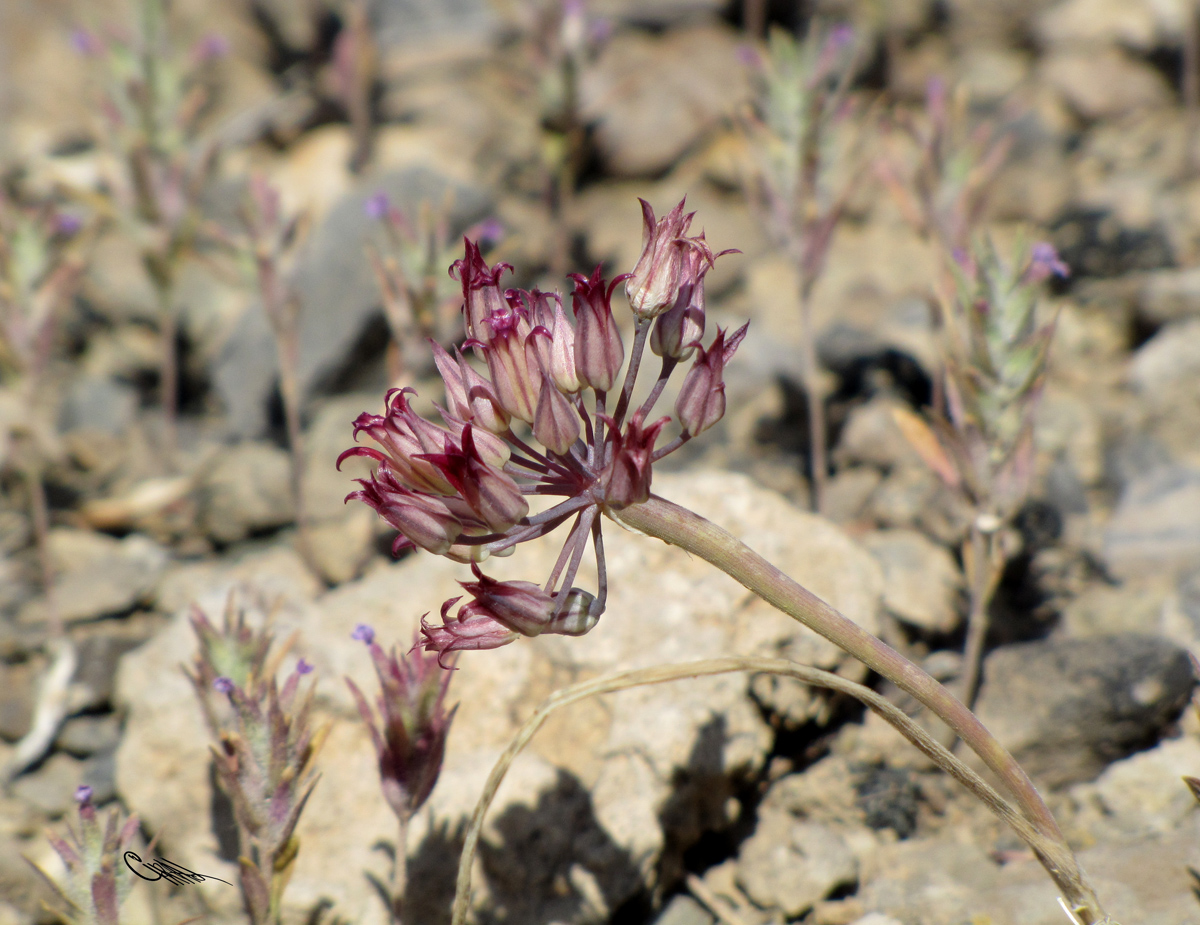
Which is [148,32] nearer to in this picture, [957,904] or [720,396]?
[720,396]

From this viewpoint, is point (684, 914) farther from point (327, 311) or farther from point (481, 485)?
point (327, 311)

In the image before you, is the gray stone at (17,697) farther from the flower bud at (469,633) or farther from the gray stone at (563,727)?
the flower bud at (469,633)

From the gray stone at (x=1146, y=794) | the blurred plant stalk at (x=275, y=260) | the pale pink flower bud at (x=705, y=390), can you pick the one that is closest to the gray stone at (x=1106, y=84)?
the gray stone at (x=1146, y=794)

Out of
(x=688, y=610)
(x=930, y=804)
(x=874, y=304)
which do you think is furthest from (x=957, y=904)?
(x=874, y=304)

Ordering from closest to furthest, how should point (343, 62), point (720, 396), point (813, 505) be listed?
point (720, 396) < point (813, 505) < point (343, 62)

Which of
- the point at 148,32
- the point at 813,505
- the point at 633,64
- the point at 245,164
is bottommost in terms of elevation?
the point at 813,505

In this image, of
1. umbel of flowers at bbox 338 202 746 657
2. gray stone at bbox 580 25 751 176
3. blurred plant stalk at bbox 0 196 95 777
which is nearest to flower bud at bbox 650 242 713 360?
umbel of flowers at bbox 338 202 746 657
